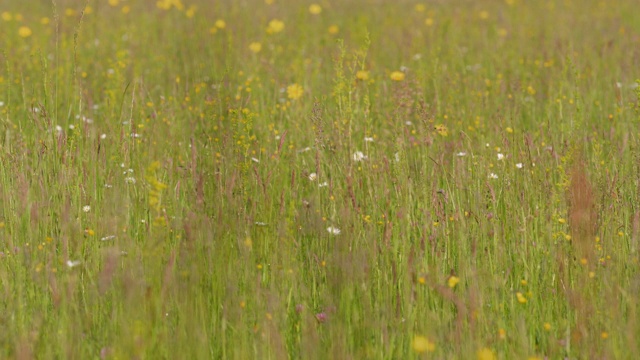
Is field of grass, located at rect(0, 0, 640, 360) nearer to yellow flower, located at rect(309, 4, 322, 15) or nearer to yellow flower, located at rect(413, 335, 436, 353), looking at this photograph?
yellow flower, located at rect(413, 335, 436, 353)

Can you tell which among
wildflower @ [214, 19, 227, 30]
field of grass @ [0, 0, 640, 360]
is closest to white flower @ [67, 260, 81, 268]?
field of grass @ [0, 0, 640, 360]

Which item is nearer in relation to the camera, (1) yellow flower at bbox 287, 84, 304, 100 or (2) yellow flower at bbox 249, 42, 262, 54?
(1) yellow flower at bbox 287, 84, 304, 100

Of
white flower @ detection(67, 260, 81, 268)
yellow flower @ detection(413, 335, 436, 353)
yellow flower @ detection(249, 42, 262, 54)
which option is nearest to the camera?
yellow flower @ detection(413, 335, 436, 353)

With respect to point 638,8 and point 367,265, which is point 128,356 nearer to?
point 367,265

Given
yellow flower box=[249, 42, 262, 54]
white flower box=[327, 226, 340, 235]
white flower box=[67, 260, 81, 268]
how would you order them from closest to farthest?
white flower box=[67, 260, 81, 268] < white flower box=[327, 226, 340, 235] < yellow flower box=[249, 42, 262, 54]

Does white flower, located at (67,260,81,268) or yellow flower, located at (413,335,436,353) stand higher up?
white flower, located at (67,260,81,268)

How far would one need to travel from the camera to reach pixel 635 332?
1977mm

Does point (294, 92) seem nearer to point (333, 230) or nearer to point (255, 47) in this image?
point (255, 47)

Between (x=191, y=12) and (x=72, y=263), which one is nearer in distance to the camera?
(x=72, y=263)

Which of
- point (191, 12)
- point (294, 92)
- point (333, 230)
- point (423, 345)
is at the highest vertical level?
point (191, 12)

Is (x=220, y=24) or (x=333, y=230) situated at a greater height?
(x=220, y=24)

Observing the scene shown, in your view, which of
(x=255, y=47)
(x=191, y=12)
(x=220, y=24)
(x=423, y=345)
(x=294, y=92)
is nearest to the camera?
(x=423, y=345)

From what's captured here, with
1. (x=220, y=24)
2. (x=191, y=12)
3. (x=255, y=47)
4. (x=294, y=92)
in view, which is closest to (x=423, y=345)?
(x=294, y=92)

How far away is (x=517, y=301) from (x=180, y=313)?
3.02ft
